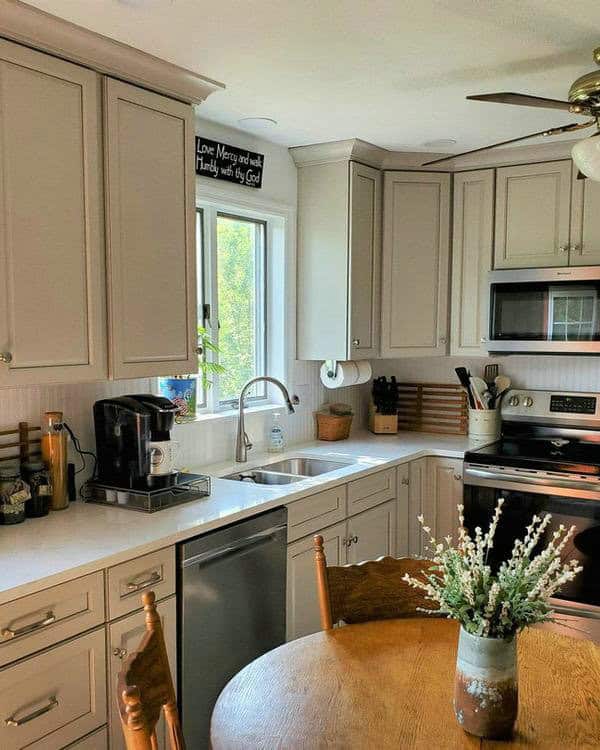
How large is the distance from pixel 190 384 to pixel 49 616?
138cm

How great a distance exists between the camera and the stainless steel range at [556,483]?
10.2 feet

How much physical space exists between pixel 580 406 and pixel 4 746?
3.09m

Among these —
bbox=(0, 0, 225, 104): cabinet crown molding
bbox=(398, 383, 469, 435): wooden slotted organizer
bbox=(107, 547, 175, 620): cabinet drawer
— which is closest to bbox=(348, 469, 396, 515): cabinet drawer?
bbox=(398, 383, 469, 435): wooden slotted organizer

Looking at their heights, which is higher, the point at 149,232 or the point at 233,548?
the point at 149,232

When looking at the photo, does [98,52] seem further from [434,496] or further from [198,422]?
[434,496]

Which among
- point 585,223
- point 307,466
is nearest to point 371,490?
point 307,466

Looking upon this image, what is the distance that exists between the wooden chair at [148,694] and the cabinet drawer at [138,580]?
0.56 m

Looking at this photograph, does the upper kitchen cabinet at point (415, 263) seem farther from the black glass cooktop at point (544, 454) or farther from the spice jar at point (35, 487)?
the spice jar at point (35, 487)

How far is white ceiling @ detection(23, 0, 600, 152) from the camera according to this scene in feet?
6.31

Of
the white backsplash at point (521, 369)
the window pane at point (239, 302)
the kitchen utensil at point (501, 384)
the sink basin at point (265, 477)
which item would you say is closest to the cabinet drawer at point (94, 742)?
the sink basin at point (265, 477)

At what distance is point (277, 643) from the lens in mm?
2592

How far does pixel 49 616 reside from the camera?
172 centimetres

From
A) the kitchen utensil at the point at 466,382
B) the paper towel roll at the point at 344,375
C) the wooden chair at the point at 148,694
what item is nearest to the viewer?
the wooden chair at the point at 148,694

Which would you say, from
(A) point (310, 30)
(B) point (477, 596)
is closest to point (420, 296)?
(A) point (310, 30)
